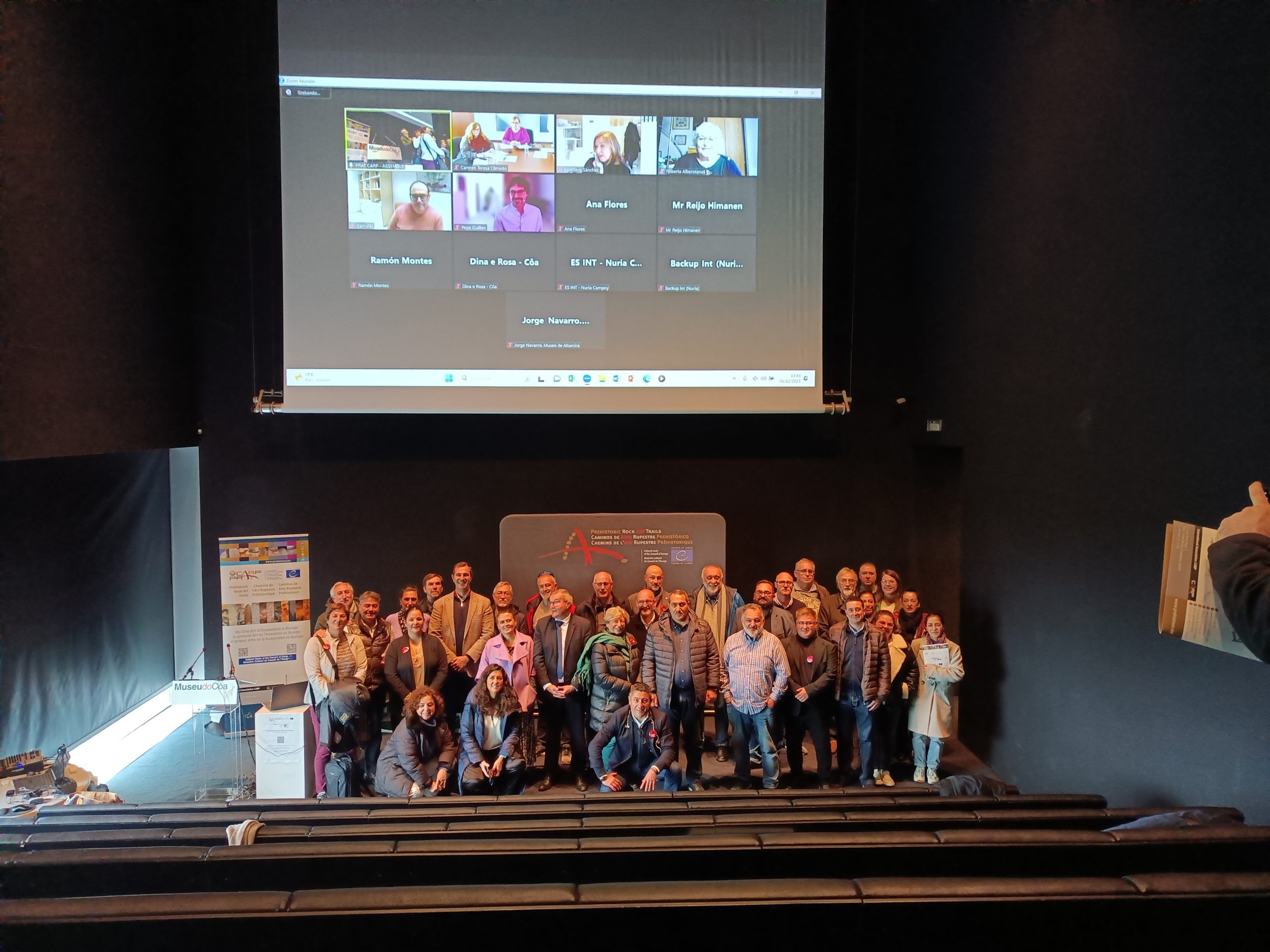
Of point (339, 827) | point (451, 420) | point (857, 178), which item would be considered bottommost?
point (339, 827)

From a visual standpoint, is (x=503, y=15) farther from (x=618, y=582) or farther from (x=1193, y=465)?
(x=1193, y=465)

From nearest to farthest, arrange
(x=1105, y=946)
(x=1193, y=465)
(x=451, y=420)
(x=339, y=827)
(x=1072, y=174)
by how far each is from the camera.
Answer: (x=1105, y=946)
(x=339, y=827)
(x=1193, y=465)
(x=1072, y=174)
(x=451, y=420)

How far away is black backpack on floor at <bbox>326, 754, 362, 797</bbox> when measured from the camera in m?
4.74

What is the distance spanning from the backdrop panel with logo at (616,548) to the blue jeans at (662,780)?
6.34 ft

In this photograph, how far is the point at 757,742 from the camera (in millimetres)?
5176

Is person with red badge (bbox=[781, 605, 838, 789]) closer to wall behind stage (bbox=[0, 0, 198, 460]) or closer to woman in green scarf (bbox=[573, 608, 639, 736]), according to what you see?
woman in green scarf (bbox=[573, 608, 639, 736])

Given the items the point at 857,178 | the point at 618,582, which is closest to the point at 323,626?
the point at 618,582

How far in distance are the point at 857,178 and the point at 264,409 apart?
547 cm

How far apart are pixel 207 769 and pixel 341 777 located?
1.59m

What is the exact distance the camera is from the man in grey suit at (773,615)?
525 centimetres

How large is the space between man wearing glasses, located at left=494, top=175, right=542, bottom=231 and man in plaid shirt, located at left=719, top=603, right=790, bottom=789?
3.44m

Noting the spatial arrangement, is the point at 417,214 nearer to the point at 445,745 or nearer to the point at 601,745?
Answer: the point at 445,745

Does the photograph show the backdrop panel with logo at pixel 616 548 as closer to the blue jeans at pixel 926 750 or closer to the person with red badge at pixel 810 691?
the person with red badge at pixel 810 691

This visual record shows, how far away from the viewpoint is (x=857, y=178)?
6.76m
